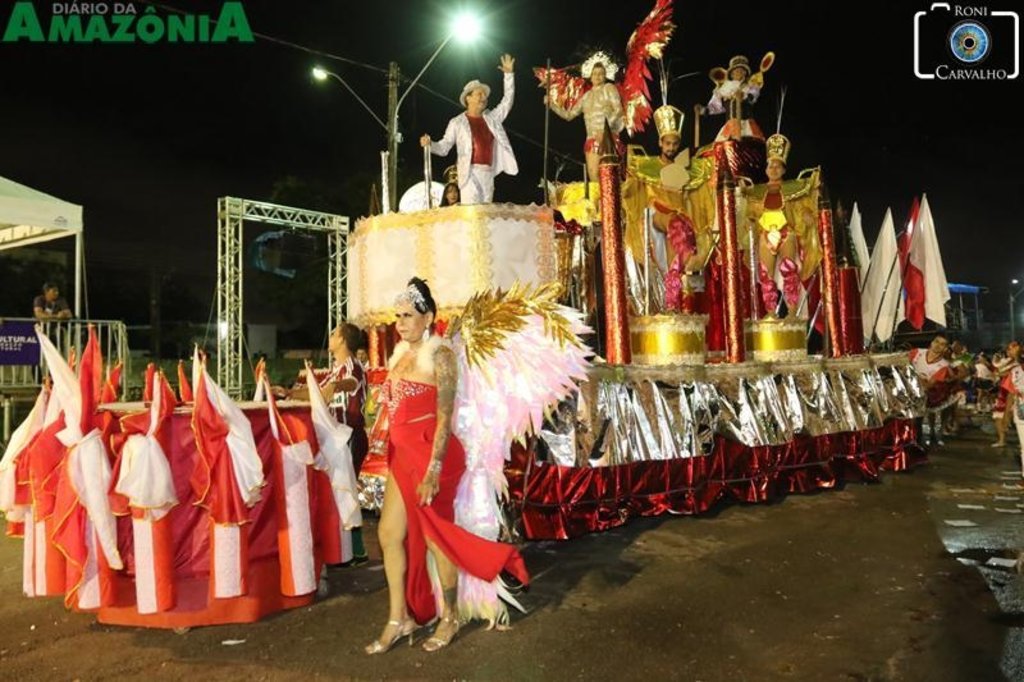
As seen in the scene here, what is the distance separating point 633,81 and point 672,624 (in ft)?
20.4

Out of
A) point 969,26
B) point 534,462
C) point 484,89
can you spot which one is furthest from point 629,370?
point 969,26

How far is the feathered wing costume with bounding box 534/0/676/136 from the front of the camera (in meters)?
7.72

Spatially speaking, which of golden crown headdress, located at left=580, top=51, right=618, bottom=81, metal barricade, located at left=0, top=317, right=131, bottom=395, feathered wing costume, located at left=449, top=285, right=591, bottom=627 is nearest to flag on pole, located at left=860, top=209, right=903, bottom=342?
golden crown headdress, located at left=580, top=51, right=618, bottom=81

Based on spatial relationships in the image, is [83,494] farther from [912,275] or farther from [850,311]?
[912,275]

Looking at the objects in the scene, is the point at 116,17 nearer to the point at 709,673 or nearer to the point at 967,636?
the point at 709,673

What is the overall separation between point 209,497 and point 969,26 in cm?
1093

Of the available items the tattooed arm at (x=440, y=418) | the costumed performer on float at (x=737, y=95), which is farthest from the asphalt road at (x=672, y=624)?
the costumed performer on float at (x=737, y=95)

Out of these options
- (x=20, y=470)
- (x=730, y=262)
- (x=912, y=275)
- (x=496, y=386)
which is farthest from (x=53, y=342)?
(x=912, y=275)

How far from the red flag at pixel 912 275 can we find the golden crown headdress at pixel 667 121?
13.2 ft

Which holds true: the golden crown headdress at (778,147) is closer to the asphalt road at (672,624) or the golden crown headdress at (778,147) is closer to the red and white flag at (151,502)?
the asphalt road at (672,624)

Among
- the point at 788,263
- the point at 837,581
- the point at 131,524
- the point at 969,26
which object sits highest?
the point at 969,26

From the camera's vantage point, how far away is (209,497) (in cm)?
353

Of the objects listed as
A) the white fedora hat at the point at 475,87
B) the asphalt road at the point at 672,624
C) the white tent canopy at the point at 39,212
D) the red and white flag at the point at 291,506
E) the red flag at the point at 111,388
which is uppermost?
the white fedora hat at the point at 475,87

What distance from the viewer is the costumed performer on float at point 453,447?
343cm
